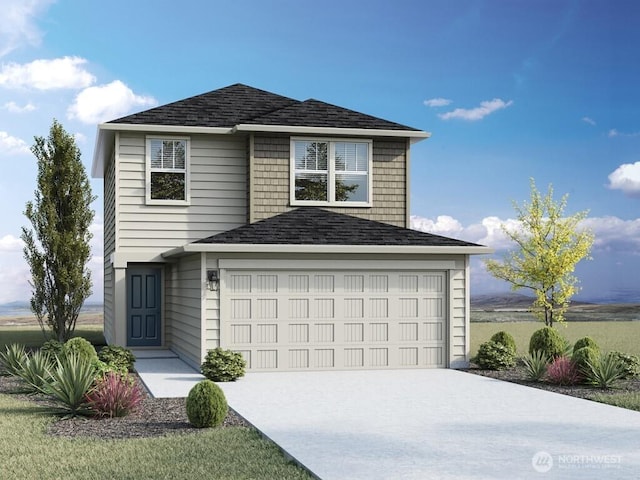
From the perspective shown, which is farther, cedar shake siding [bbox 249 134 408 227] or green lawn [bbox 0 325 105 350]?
green lawn [bbox 0 325 105 350]

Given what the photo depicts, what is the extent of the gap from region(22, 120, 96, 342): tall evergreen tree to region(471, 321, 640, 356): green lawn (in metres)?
10.7

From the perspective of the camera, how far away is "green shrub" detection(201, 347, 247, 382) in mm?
15086

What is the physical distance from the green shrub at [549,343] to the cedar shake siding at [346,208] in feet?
15.2

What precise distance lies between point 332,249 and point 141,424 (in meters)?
6.64

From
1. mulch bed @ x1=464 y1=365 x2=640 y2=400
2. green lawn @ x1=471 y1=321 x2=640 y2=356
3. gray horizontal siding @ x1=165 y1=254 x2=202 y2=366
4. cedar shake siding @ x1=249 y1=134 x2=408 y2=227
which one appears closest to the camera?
mulch bed @ x1=464 y1=365 x2=640 y2=400

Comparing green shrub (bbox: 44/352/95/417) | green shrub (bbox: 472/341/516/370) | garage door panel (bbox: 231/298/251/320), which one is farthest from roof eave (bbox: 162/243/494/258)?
green shrub (bbox: 44/352/95/417)

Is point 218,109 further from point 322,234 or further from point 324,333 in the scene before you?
point 324,333

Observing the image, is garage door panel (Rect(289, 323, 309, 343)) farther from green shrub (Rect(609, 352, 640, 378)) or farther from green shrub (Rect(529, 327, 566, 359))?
green shrub (Rect(609, 352, 640, 378))

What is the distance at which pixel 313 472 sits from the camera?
767 cm

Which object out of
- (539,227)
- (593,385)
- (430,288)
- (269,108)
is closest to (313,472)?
(593,385)

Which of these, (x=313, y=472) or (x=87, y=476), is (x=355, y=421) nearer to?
(x=313, y=472)

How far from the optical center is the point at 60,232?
73.0ft

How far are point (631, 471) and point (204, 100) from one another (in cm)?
1583

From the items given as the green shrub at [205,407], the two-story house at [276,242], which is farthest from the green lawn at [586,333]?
the green shrub at [205,407]
